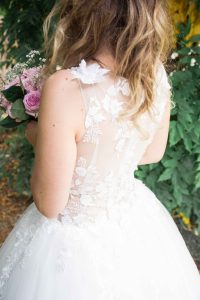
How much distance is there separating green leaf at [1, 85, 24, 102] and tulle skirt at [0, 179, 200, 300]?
1.74 feet

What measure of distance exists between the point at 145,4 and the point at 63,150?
0.54 metres

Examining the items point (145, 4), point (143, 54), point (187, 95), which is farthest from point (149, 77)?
point (187, 95)

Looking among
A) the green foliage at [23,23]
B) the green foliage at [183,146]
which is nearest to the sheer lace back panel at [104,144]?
the green foliage at [183,146]

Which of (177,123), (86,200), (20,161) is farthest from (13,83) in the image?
(20,161)

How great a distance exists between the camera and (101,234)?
1909 millimetres

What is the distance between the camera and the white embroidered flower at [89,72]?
4.88 feet

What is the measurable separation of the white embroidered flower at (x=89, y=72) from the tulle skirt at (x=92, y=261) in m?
0.67

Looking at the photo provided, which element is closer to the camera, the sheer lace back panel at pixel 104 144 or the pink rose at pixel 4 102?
the sheer lace back panel at pixel 104 144

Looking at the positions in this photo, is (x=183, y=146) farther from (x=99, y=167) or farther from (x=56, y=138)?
(x=56, y=138)

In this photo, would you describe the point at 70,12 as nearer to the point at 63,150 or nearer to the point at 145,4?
the point at 145,4

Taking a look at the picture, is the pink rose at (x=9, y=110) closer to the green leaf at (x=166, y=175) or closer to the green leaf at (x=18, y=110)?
the green leaf at (x=18, y=110)

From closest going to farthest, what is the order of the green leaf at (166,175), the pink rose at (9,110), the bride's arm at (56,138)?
the bride's arm at (56,138) < the pink rose at (9,110) < the green leaf at (166,175)

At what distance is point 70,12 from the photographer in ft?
5.09

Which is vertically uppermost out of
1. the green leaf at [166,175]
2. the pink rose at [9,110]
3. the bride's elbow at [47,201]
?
the pink rose at [9,110]
